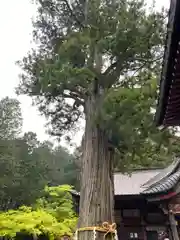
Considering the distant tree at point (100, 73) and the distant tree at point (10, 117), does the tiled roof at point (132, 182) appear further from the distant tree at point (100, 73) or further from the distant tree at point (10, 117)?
the distant tree at point (10, 117)

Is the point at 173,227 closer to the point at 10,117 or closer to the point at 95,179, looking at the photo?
the point at 95,179

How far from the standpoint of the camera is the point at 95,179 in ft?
18.5

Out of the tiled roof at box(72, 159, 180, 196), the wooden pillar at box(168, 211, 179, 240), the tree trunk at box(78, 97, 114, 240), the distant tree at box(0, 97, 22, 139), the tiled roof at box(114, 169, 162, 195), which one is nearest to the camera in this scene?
Answer: the tree trunk at box(78, 97, 114, 240)

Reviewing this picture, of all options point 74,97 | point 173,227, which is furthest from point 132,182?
point 74,97

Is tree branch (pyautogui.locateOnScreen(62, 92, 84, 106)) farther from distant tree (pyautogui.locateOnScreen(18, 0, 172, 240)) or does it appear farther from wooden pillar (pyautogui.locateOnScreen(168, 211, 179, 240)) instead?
wooden pillar (pyautogui.locateOnScreen(168, 211, 179, 240))

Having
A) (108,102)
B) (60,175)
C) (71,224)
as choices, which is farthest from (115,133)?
(60,175)

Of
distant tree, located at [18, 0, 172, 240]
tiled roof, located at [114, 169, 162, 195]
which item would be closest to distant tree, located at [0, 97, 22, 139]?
tiled roof, located at [114, 169, 162, 195]

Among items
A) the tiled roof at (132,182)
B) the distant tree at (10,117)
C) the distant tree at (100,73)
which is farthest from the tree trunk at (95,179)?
the distant tree at (10,117)

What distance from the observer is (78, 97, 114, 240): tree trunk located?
516 cm

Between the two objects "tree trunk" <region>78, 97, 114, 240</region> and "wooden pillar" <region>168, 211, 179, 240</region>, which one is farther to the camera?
"wooden pillar" <region>168, 211, 179, 240</region>

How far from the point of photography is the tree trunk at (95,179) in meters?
5.16

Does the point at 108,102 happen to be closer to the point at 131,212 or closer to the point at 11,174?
the point at 131,212

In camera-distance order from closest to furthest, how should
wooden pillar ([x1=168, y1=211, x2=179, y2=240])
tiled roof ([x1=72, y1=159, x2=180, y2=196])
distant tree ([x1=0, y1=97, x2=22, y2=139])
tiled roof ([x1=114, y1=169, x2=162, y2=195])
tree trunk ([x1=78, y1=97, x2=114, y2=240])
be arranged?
tree trunk ([x1=78, y1=97, x2=114, y2=240])
wooden pillar ([x1=168, y1=211, x2=179, y2=240])
tiled roof ([x1=72, y1=159, x2=180, y2=196])
tiled roof ([x1=114, y1=169, x2=162, y2=195])
distant tree ([x1=0, y1=97, x2=22, y2=139])

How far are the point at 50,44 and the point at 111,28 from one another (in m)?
2.35
